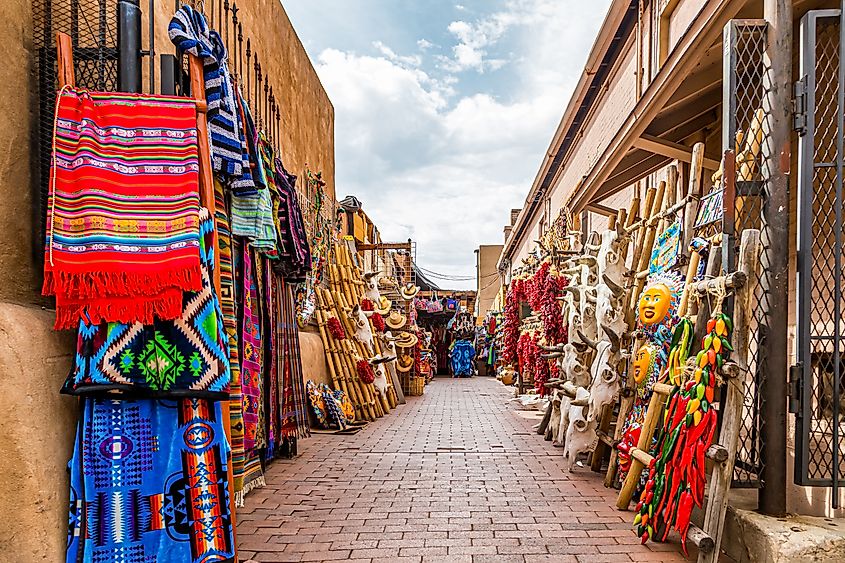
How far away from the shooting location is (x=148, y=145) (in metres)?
2.64

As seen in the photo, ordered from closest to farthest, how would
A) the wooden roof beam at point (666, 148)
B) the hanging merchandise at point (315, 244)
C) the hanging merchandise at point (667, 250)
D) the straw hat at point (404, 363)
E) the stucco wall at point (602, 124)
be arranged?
the hanging merchandise at point (667, 250), the wooden roof beam at point (666, 148), the hanging merchandise at point (315, 244), the stucco wall at point (602, 124), the straw hat at point (404, 363)

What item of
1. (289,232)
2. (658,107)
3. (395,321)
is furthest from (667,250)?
(395,321)

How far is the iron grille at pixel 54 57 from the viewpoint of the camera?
2.71 metres

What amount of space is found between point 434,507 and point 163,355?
2.31 metres

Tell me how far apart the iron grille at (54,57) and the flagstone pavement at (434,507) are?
2.24 m

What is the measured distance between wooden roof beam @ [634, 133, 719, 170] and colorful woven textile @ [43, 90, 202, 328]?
3.74 m

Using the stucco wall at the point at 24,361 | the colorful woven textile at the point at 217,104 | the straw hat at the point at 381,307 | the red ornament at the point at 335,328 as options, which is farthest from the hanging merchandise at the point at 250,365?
the straw hat at the point at 381,307

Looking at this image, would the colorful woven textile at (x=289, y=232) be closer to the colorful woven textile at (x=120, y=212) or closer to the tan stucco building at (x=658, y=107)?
the colorful woven textile at (x=120, y=212)

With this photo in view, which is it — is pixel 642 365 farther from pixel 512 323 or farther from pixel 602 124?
pixel 512 323

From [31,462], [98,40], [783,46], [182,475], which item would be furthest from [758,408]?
[98,40]

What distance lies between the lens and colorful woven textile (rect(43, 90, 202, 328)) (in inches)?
97.5

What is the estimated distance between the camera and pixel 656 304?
12.4 feet

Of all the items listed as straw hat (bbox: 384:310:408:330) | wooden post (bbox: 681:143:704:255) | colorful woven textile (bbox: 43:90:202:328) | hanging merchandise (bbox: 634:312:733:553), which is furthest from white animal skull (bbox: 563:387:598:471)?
straw hat (bbox: 384:310:408:330)

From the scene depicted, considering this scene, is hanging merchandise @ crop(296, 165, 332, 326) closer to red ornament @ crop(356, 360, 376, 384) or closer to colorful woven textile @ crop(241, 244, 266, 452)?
red ornament @ crop(356, 360, 376, 384)
